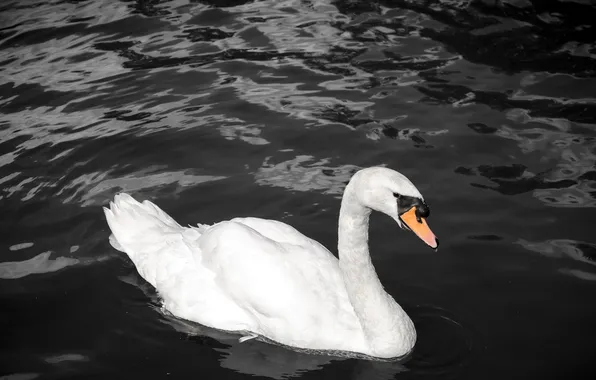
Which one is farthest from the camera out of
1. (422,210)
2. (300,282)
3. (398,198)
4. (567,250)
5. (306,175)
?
(306,175)

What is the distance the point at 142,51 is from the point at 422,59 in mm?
4642

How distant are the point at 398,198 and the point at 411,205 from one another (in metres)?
0.12

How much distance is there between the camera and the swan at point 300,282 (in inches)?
230

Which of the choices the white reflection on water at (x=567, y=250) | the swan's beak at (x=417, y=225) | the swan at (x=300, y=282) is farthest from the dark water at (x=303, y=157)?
the swan's beak at (x=417, y=225)

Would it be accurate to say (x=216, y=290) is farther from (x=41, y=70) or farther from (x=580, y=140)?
(x=41, y=70)

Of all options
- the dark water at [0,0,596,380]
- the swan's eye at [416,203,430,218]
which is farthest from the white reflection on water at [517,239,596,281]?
the swan's eye at [416,203,430,218]

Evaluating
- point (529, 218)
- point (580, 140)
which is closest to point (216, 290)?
point (529, 218)

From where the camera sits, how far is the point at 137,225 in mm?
7758

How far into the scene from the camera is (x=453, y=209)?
8375 millimetres

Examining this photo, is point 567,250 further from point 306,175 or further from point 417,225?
point 306,175

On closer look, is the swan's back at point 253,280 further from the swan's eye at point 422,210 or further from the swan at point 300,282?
the swan's eye at point 422,210

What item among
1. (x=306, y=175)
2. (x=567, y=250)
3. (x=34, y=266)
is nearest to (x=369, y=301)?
(x=567, y=250)

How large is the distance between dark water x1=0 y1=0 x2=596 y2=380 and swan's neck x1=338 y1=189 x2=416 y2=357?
245 millimetres

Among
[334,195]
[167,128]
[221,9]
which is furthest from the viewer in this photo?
[221,9]
